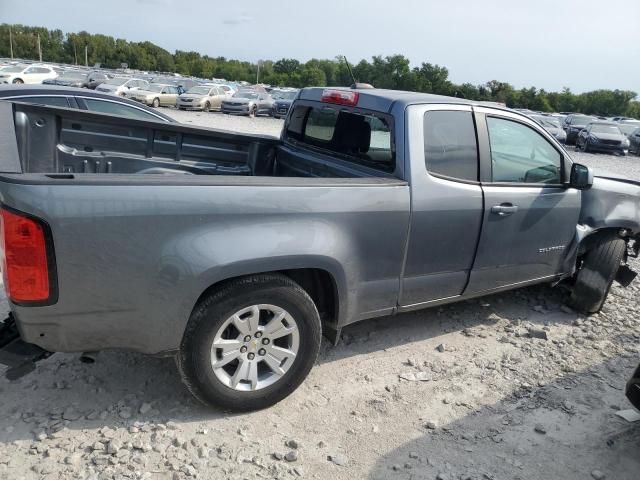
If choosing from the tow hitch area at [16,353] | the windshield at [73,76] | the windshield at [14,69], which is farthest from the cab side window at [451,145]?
the windshield at [14,69]

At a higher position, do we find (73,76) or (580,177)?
(580,177)

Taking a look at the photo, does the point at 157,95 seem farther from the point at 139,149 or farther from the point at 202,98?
the point at 139,149

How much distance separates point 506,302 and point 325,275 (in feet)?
8.13

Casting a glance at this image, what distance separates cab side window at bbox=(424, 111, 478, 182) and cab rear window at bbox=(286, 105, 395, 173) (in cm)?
27

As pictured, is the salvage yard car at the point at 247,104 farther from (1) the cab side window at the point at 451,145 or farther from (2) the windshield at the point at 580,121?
(1) the cab side window at the point at 451,145

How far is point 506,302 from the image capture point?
515 cm

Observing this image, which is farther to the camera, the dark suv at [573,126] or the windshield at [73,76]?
the windshield at [73,76]

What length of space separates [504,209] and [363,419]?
1814 mm

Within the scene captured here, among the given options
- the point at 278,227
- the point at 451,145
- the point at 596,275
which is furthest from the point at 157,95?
the point at 278,227

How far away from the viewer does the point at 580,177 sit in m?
4.39

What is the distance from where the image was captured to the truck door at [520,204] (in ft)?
13.2

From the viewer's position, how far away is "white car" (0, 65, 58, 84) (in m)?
32.1

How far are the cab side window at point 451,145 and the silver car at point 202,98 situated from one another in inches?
1131

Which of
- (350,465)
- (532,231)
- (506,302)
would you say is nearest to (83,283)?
(350,465)
